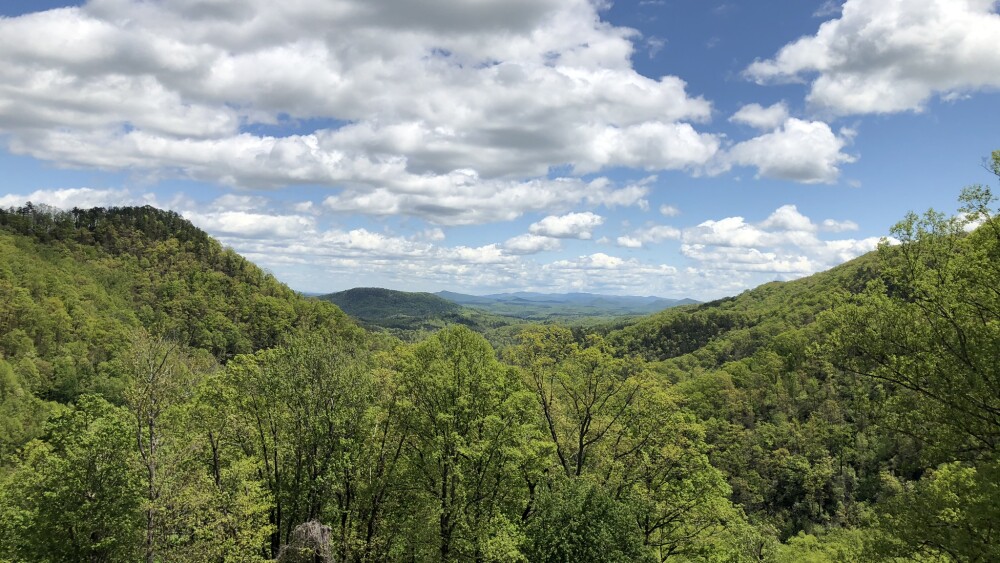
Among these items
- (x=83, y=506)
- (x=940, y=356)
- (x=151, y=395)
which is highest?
(x=940, y=356)

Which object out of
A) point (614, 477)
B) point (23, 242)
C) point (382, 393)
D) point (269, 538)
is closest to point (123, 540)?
point (269, 538)

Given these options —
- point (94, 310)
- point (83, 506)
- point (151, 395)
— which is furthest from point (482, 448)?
point (94, 310)

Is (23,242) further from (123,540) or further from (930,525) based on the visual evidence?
(930,525)

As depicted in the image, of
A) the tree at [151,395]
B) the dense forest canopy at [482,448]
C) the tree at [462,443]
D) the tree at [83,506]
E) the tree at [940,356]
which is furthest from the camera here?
the tree at [462,443]

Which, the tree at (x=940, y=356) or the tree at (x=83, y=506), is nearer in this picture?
the tree at (x=940, y=356)

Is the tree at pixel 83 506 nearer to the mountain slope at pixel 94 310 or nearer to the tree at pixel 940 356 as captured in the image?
the tree at pixel 940 356

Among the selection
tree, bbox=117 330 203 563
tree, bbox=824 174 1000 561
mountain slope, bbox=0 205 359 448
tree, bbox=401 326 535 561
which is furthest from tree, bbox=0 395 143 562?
mountain slope, bbox=0 205 359 448

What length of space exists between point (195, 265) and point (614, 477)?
211 m

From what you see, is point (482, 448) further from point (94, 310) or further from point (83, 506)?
point (94, 310)

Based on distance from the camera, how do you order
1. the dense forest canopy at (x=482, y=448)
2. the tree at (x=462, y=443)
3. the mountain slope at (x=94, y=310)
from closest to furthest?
the dense forest canopy at (x=482, y=448), the tree at (x=462, y=443), the mountain slope at (x=94, y=310)

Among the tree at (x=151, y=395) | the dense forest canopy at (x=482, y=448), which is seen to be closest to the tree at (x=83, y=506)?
the dense forest canopy at (x=482, y=448)

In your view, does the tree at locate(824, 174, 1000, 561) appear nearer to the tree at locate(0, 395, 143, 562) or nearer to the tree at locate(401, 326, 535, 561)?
the tree at locate(401, 326, 535, 561)

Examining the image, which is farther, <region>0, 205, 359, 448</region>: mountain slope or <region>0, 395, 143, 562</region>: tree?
<region>0, 205, 359, 448</region>: mountain slope

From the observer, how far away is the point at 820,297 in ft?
568
